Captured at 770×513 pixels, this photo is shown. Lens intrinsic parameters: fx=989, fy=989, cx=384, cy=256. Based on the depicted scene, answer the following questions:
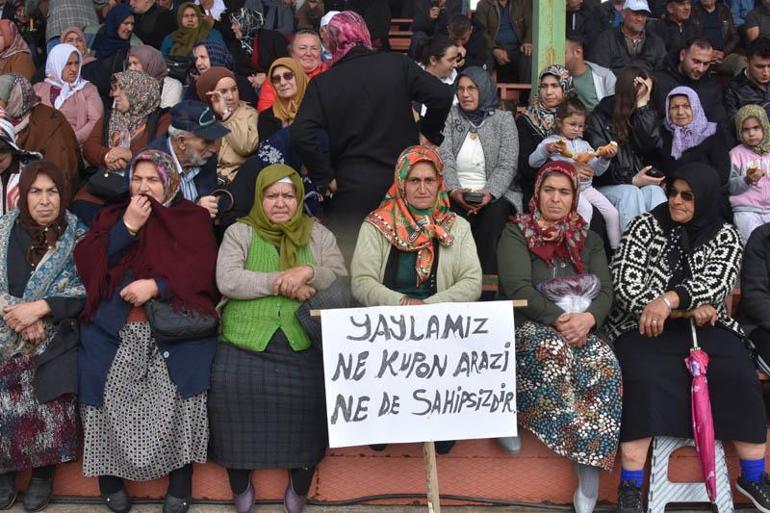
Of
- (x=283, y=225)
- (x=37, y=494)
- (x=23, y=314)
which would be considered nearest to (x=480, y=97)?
(x=283, y=225)

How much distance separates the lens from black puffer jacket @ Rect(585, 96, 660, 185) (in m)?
6.08

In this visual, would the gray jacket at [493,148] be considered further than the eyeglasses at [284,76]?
Yes

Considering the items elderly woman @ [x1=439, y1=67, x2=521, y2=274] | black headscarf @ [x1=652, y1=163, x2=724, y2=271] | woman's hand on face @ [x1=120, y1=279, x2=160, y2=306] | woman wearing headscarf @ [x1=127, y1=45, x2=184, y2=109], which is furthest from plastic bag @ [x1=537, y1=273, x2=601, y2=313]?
woman wearing headscarf @ [x1=127, y1=45, x2=184, y2=109]

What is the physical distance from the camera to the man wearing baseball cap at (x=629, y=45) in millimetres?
7844

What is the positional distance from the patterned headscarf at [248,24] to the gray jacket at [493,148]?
2706 mm

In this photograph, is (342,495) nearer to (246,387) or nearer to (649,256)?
(246,387)

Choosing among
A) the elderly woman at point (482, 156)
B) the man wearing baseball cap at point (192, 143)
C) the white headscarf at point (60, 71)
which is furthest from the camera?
the white headscarf at point (60, 71)

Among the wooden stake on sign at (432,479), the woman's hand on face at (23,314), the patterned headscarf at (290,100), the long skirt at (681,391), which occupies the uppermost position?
the patterned headscarf at (290,100)

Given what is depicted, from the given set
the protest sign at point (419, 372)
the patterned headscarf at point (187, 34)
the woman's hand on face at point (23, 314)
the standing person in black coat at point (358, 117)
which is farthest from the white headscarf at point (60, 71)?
the protest sign at point (419, 372)

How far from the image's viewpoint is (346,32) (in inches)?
200

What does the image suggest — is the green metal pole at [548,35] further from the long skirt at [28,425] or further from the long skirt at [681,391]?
the long skirt at [28,425]

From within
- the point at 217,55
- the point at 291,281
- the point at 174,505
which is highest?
the point at 217,55

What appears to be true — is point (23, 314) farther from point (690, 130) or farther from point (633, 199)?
point (690, 130)

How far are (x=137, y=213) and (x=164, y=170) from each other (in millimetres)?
283
